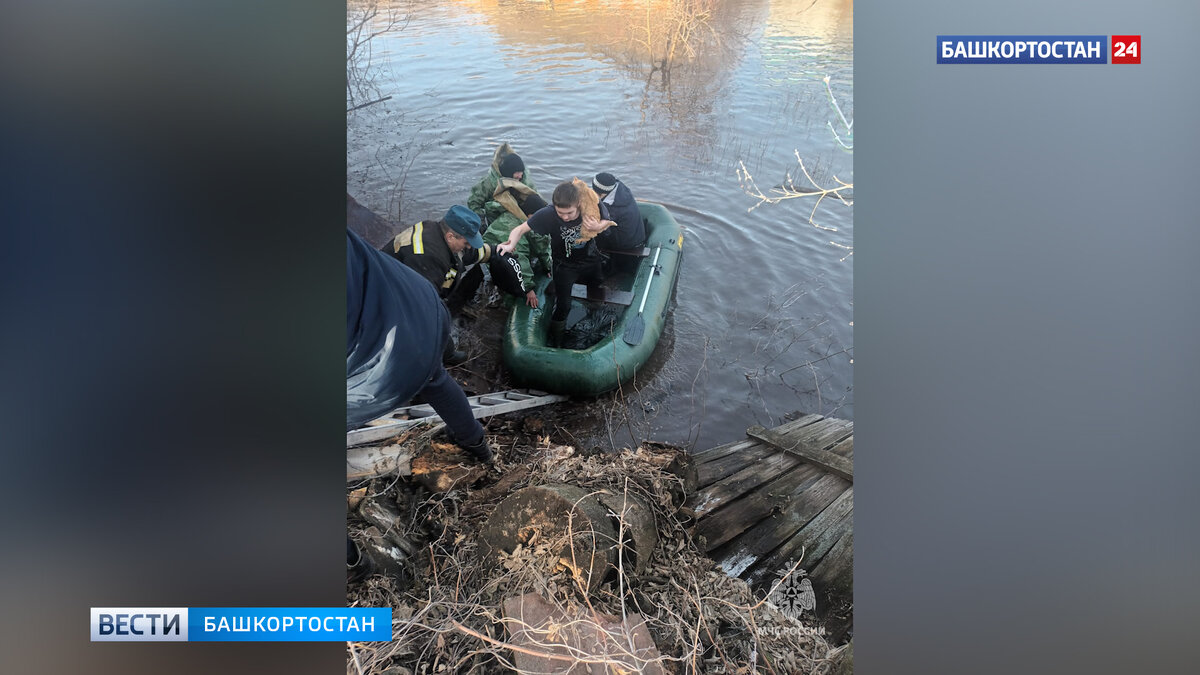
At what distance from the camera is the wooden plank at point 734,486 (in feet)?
6.88

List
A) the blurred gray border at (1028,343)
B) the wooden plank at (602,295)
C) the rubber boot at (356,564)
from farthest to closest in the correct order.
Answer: the wooden plank at (602,295) < the rubber boot at (356,564) < the blurred gray border at (1028,343)

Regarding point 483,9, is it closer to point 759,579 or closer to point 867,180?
point 867,180

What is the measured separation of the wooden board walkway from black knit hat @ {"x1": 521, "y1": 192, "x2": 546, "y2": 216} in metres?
0.95

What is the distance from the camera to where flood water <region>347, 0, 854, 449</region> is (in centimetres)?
198

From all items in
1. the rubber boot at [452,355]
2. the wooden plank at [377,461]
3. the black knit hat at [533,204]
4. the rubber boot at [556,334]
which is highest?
the black knit hat at [533,204]

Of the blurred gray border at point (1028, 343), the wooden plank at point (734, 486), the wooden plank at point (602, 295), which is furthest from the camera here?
the wooden plank at point (602, 295)

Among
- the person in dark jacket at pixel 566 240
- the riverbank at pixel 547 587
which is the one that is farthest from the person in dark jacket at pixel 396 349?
the person in dark jacket at pixel 566 240

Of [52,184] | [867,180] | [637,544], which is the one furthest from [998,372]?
[52,184]

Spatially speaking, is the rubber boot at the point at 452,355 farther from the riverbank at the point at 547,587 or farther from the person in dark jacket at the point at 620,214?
the person in dark jacket at the point at 620,214

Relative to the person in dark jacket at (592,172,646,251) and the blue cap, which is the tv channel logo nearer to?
the blue cap

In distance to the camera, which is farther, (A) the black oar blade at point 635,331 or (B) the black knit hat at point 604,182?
(A) the black oar blade at point 635,331

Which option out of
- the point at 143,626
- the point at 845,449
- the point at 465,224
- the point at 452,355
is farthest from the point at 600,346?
the point at 143,626

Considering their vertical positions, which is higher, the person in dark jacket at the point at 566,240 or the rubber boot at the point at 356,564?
the person in dark jacket at the point at 566,240

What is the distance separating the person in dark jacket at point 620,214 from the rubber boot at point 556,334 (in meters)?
0.32
